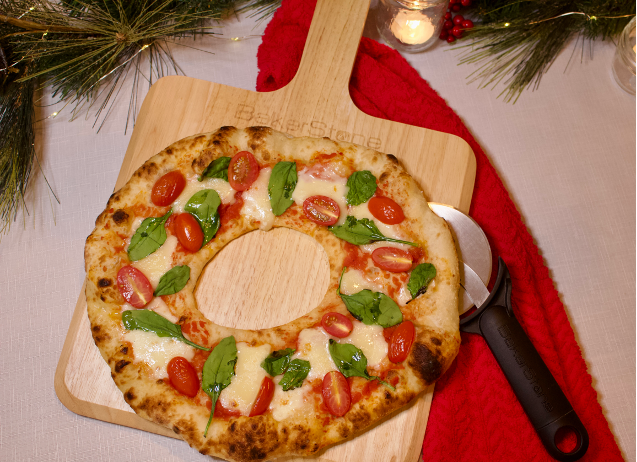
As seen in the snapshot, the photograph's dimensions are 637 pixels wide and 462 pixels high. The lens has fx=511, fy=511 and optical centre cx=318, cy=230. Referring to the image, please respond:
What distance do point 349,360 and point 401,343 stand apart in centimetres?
26

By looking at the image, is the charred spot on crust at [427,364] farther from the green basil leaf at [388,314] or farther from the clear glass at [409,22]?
the clear glass at [409,22]

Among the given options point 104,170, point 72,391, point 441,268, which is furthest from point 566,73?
point 72,391

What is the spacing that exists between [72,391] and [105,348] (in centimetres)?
32

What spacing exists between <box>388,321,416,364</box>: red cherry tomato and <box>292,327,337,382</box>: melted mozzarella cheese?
0.95 ft

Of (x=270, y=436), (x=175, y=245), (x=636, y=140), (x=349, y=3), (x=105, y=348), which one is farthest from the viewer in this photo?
(x=636, y=140)

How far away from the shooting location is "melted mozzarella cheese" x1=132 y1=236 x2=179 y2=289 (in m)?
2.57

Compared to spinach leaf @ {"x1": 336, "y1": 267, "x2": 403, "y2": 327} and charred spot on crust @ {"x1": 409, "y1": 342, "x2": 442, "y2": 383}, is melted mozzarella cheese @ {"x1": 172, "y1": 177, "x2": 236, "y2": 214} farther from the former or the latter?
charred spot on crust @ {"x1": 409, "y1": 342, "x2": 442, "y2": 383}

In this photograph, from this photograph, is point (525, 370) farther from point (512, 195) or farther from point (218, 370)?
point (218, 370)

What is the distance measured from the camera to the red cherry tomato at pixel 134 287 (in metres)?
2.50

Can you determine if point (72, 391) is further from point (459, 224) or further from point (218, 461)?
point (459, 224)

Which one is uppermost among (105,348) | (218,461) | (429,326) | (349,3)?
(349,3)

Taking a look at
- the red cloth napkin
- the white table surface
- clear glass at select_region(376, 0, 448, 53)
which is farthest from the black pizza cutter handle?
clear glass at select_region(376, 0, 448, 53)

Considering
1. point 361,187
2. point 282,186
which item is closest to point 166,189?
point 282,186

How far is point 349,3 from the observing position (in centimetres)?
296
